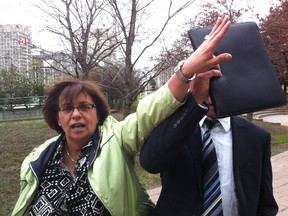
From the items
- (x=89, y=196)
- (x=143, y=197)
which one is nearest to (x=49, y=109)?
(x=89, y=196)

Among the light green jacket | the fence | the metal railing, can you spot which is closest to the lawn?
the light green jacket

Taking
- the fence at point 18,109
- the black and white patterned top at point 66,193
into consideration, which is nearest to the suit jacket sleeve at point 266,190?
the black and white patterned top at point 66,193

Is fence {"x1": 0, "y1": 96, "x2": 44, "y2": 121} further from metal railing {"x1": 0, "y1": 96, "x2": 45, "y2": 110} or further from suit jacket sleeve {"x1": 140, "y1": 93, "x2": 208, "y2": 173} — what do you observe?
suit jacket sleeve {"x1": 140, "y1": 93, "x2": 208, "y2": 173}

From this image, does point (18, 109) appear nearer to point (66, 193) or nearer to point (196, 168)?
point (66, 193)

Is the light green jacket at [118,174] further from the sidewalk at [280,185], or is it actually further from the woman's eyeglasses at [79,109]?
the sidewalk at [280,185]

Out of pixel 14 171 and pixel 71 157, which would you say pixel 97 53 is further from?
pixel 71 157

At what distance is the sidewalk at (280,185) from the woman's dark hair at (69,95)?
8.25 ft

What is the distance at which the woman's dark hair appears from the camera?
5.66ft

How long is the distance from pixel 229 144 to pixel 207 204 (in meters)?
0.26

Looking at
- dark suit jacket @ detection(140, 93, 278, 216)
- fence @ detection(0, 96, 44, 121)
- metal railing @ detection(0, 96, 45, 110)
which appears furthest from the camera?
metal railing @ detection(0, 96, 45, 110)

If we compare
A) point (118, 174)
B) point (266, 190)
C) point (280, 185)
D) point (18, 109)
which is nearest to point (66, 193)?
point (118, 174)

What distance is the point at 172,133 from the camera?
3.82 feet

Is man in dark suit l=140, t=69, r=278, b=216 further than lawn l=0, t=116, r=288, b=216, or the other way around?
lawn l=0, t=116, r=288, b=216

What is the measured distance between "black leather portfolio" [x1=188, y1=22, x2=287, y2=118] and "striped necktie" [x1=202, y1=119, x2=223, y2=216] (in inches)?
11.7
